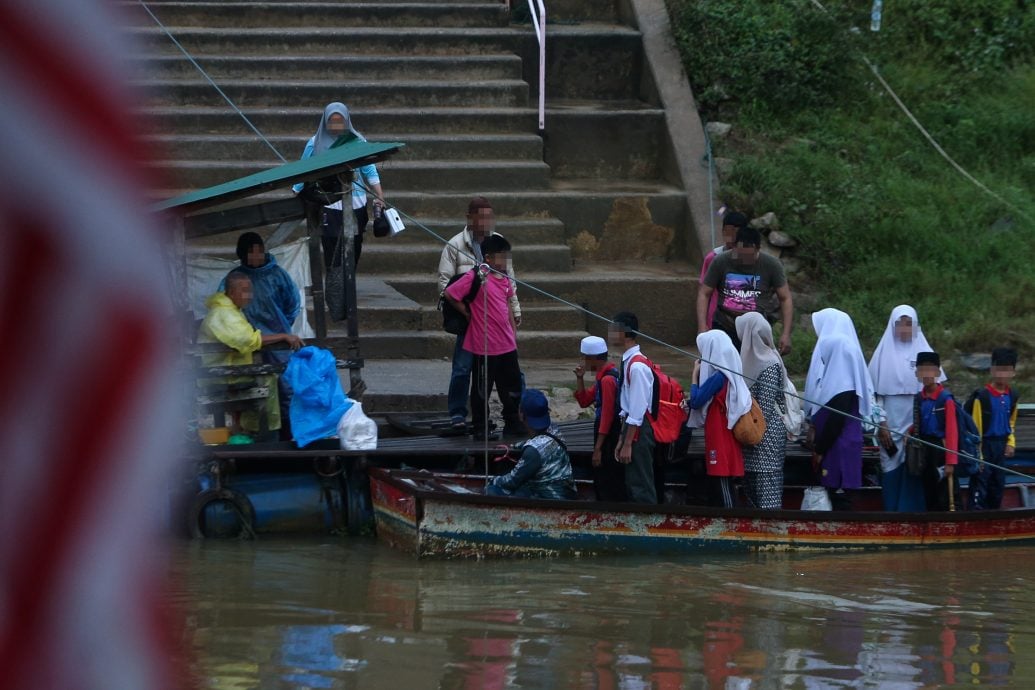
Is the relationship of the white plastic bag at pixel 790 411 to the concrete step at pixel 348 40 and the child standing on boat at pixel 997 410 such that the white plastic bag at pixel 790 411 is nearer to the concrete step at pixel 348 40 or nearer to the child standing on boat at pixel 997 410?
the child standing on boat at pixel 997 410

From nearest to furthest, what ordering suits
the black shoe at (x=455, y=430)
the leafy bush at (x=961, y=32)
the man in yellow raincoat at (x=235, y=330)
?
the man in yellow raincoat at (x=235, y=330) < the black shoe at (x=455, y=430) < the leafy bush at (x=961, y=32)

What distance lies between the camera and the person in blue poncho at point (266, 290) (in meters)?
8.78

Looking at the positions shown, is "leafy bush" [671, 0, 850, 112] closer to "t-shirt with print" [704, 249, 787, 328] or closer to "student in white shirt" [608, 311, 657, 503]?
"t-shirt with print" [704, 249, 787, 328]

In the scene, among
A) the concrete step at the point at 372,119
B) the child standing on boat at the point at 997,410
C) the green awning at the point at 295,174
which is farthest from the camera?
the concrete step at the point at 372,119

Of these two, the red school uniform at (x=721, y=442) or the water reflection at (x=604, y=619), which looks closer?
the water reflection at (x=604, y=619)

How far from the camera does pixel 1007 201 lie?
13.5 m

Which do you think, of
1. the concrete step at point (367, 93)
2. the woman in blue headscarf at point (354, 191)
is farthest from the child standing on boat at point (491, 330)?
the concrete step at point (367, 93)

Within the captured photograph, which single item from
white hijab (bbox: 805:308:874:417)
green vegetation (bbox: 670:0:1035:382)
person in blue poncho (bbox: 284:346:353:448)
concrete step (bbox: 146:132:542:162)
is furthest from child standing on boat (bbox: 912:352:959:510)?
concrete step (bbox: 146:132:542:162)

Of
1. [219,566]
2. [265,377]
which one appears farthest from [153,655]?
[265,377]

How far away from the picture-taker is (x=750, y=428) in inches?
333

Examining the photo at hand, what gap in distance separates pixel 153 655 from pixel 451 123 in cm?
1372

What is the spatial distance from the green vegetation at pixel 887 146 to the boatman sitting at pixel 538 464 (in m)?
4.07

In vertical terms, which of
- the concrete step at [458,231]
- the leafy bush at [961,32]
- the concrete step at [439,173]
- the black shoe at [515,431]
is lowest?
the black shoe at [515,431]

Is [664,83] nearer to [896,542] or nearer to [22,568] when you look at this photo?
[896,542]
